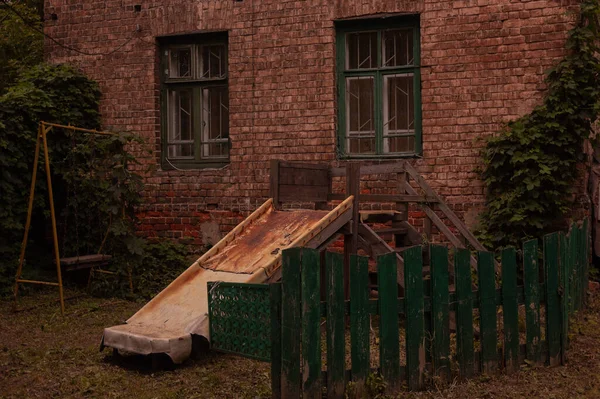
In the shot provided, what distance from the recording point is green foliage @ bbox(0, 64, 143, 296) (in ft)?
28.1

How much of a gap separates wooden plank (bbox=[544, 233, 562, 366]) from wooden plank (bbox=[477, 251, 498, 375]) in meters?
0.54

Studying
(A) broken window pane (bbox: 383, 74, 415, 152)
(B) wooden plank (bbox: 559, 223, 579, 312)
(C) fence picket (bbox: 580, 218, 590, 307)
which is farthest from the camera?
(A) broken window pane (bbox: 383, 74, 415, 152)

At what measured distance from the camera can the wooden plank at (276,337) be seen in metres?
4.30

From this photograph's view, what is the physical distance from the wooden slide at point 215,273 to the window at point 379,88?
273cm

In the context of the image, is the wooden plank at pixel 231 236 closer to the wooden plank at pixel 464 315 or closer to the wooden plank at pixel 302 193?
the wooden plank at pixel 302 193

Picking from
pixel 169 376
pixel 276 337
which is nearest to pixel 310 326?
pixel 276 337

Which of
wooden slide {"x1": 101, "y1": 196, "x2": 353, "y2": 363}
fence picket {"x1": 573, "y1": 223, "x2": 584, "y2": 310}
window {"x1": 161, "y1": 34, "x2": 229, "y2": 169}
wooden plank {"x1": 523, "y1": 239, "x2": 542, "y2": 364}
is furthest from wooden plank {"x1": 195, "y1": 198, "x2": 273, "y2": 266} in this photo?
window {"x1": 161, "y1": 34, "x2": 229, "y2": 169}

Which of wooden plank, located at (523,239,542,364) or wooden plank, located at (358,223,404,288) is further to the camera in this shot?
wooden plank, located at (358,223,404,288)

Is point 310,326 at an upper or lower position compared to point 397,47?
lower

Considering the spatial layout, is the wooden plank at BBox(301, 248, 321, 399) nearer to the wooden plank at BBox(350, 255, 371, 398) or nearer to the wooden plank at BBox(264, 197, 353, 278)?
the wooden plank at BBox(350, 255, 371, 398)

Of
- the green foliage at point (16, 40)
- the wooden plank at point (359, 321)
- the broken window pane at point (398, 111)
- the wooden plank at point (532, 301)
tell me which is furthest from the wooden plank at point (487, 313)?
the green foliage at point (16, 40)

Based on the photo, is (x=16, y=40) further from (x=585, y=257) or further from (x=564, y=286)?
(x=564, y=286)

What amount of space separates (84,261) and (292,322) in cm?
456

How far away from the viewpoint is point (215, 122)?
9922mm
